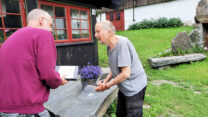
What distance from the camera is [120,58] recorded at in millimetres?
1586

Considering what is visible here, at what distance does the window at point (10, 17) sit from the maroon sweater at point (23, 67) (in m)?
2.69

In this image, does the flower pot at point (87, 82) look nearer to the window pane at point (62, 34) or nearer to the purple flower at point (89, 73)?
the purple flower at point (89, 73)

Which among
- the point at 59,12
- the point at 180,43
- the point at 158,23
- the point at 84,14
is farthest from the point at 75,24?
the point at 158,23

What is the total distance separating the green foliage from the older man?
14.6 m

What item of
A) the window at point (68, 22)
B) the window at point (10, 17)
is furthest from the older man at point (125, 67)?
the window at point (68, 22)

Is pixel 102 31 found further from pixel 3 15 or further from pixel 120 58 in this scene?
pixel 3 15

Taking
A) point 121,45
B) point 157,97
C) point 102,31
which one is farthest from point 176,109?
point 102,31

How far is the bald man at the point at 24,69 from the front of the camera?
1143 millimetres

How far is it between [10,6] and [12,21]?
342 millimetres

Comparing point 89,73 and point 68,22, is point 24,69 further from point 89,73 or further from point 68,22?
point 68,22

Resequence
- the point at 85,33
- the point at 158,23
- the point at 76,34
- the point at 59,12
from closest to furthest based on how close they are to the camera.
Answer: the point at 59,12 → the point at 76,34 → the point at 85,33 → the point at 158,23

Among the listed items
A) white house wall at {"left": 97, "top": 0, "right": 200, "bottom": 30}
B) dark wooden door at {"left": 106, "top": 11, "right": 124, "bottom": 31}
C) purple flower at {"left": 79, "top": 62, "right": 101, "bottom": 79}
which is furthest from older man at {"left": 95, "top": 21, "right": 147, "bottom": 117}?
dark wooden door at {"left": 106, "top": 11, "right": 124, "bottom": 31}

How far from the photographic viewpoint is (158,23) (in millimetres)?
15227

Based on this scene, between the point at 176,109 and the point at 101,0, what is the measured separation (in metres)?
4.45
